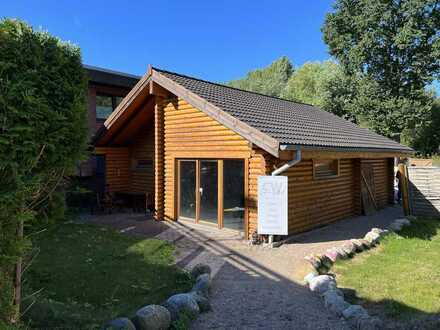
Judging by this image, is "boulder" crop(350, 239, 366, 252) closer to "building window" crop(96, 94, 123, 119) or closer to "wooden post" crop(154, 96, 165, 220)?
"wooden post" crop(154, 96, 165, 220)

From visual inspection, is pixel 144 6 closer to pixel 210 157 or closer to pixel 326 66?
pixel 210 157

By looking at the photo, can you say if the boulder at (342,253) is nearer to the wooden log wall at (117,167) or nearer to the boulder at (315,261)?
the boulder at (315,261)

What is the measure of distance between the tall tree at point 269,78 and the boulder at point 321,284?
45.9 meters

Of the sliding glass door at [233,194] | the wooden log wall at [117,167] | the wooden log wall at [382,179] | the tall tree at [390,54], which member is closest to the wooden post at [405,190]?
the wooden log wall at [382,179]

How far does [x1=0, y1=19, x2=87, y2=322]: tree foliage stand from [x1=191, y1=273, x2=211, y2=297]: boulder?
8.93ft

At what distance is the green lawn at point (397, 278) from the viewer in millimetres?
5168

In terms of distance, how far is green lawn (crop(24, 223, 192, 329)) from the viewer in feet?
14.5

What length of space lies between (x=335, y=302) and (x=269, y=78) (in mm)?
56192

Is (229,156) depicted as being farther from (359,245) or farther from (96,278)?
(96,278)

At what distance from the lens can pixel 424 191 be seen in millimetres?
13000

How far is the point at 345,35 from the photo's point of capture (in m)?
29.8

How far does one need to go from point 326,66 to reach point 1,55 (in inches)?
1785

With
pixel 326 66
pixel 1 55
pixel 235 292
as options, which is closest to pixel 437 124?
pixel 326 66

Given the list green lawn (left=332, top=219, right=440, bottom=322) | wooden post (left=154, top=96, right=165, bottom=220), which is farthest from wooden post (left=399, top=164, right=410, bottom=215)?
wooden post (left=154, top=96, right=165, bottom=220)
